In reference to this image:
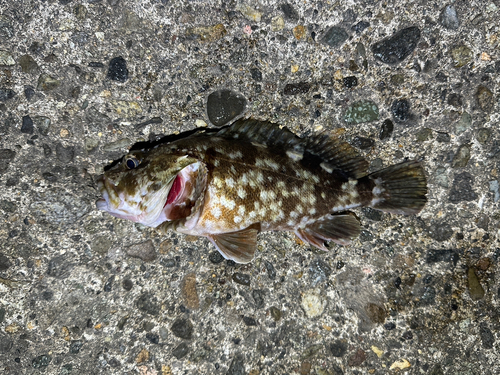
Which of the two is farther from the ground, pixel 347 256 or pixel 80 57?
pixel 80 57

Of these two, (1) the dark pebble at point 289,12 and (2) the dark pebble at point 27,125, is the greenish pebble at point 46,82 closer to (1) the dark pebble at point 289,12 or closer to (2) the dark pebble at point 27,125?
(2) the dark pebble at point 27,125

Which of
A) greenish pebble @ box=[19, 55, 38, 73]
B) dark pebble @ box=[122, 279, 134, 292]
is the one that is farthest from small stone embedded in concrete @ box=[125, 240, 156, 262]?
greenish pebble @ box=[19, 55, 38, 73]

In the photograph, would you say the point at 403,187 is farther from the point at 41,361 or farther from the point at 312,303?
the point at 41,361

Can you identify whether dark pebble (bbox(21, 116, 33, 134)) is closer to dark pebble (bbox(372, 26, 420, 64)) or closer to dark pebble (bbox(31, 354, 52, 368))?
dark pebble (bbox(31, 354, 52, 368))

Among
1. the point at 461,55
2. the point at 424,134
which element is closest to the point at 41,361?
the point at 424,134

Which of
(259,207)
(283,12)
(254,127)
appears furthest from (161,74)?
(259,207)

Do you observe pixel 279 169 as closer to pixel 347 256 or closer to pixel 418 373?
pixel 347 256
